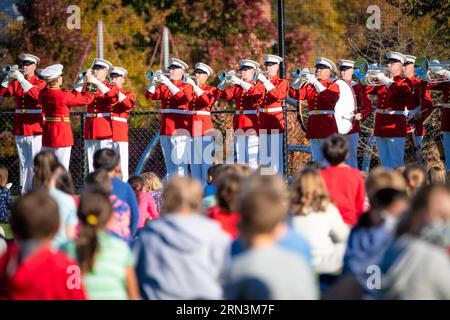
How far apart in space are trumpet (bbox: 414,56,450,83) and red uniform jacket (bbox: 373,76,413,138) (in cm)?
21

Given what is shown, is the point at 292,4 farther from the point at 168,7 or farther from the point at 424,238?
the point at 424,238

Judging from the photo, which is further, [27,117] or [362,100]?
[27,117]

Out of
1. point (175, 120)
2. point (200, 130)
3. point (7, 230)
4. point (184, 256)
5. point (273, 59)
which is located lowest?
point (7, 230)

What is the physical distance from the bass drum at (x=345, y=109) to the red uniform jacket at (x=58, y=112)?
8.74ft

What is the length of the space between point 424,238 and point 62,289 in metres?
1.50


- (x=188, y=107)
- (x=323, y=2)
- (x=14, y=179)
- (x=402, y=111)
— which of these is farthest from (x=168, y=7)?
(x=402, y=111)

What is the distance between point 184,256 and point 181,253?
2 centimetres

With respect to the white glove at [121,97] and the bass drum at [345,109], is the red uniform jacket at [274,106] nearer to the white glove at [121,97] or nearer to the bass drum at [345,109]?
the bass drum at [345,109]

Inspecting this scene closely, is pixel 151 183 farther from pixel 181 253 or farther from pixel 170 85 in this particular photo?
pixel 181 253

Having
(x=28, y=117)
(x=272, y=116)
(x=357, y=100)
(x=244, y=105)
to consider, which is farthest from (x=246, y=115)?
(x=28, y=117)

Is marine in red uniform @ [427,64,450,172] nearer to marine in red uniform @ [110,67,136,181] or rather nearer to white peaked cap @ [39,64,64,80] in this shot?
marine in red uniform @ [110,67,136,181]

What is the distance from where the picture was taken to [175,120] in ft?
36.3

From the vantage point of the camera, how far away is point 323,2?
66.9 feet

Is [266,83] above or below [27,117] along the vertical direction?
above
